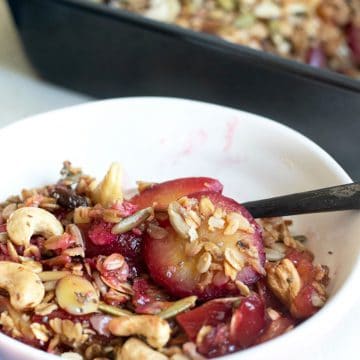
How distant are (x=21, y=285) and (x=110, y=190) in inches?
6.2

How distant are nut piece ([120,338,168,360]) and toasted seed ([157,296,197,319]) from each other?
0.03 m

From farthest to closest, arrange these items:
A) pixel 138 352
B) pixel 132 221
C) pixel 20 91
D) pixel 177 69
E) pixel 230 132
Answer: pixel 20 91
pixel 177 69
pixel 230 132
pixel 132 221
pixel 138 352

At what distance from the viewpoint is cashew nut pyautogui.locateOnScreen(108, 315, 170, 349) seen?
55 cm

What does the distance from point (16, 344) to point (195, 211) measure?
19 centimetres

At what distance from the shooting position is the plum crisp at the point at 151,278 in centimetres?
56

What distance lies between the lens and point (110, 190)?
0.71 m

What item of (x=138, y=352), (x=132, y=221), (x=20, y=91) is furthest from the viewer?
(x=20, y=91)

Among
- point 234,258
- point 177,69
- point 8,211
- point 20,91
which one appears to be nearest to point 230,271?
point 234,258

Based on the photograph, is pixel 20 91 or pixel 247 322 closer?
pixel 247 322

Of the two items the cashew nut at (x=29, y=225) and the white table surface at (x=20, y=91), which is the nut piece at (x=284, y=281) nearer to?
the cashew nut at (x=29, y=225)

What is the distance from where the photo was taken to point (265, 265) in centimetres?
64

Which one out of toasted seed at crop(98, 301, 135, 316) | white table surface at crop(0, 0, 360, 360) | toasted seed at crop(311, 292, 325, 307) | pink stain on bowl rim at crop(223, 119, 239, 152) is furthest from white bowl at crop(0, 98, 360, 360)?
white table surface at crop(0, 0, 360, 360)

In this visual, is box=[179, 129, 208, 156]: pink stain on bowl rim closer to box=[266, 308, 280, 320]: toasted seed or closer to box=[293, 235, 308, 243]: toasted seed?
box=[293, 235, 308, 243]: toasted seed

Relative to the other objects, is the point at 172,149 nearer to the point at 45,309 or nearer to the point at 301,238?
the point at 301,238
